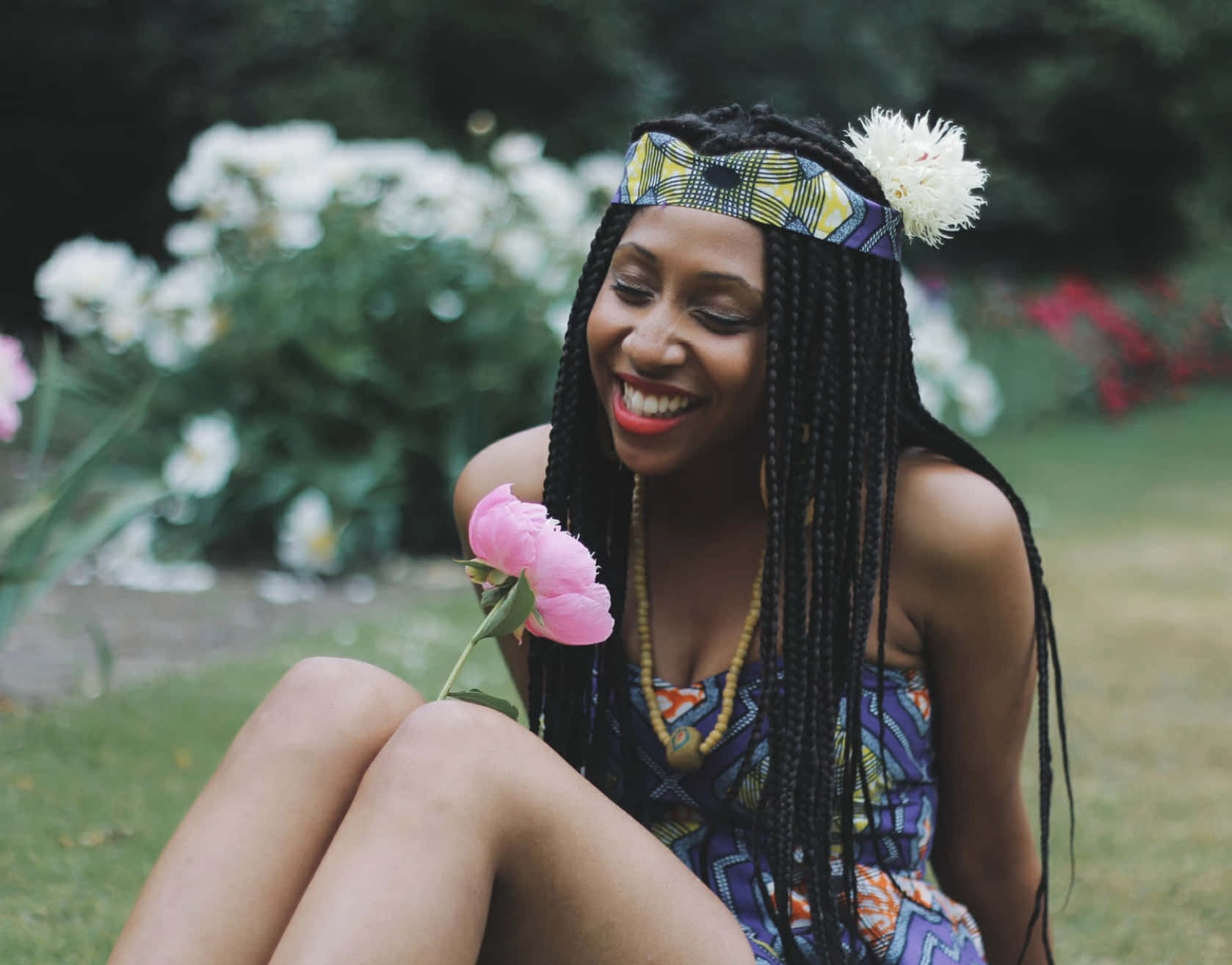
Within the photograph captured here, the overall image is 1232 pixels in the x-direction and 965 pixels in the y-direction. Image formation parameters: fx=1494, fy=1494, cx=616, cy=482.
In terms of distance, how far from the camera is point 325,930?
1.45 meters

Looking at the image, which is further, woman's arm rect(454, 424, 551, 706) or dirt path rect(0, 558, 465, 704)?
dirt path rect(0, 558, 465, 704)

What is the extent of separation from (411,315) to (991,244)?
13780mm

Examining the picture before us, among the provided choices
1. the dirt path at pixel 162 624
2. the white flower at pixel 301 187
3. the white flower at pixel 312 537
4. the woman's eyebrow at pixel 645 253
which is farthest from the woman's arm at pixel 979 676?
the white flower at pixel 301 187

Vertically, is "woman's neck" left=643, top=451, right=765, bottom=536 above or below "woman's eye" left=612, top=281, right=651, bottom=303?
below

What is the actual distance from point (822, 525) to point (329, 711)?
0.62 m

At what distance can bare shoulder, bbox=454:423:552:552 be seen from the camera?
6.86 ft

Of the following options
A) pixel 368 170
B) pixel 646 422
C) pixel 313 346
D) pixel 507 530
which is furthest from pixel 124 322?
pixel 507 530

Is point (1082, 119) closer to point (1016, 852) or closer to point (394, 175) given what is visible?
point (394, 175)

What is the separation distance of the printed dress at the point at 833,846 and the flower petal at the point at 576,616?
0.35 m

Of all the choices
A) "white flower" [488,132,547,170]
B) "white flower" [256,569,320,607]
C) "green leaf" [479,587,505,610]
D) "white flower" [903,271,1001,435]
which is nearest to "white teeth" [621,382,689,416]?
"green leaf" [479,587,505,610]

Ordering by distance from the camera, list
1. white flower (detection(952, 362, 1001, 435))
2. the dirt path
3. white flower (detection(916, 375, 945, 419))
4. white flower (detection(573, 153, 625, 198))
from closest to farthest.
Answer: the dirt path < white flower (detection(573, 153, 625, 198)) < white flower (detection(916, 375, 945, 419)) < white flower (detection(952, 362, 1001, 435))

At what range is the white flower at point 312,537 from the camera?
5.28 metres

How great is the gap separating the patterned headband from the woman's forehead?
0.04 feet

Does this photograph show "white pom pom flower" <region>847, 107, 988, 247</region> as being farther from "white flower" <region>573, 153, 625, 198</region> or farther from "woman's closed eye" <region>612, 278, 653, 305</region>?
"white flower" <region>573, 153, 625, 198</region>
